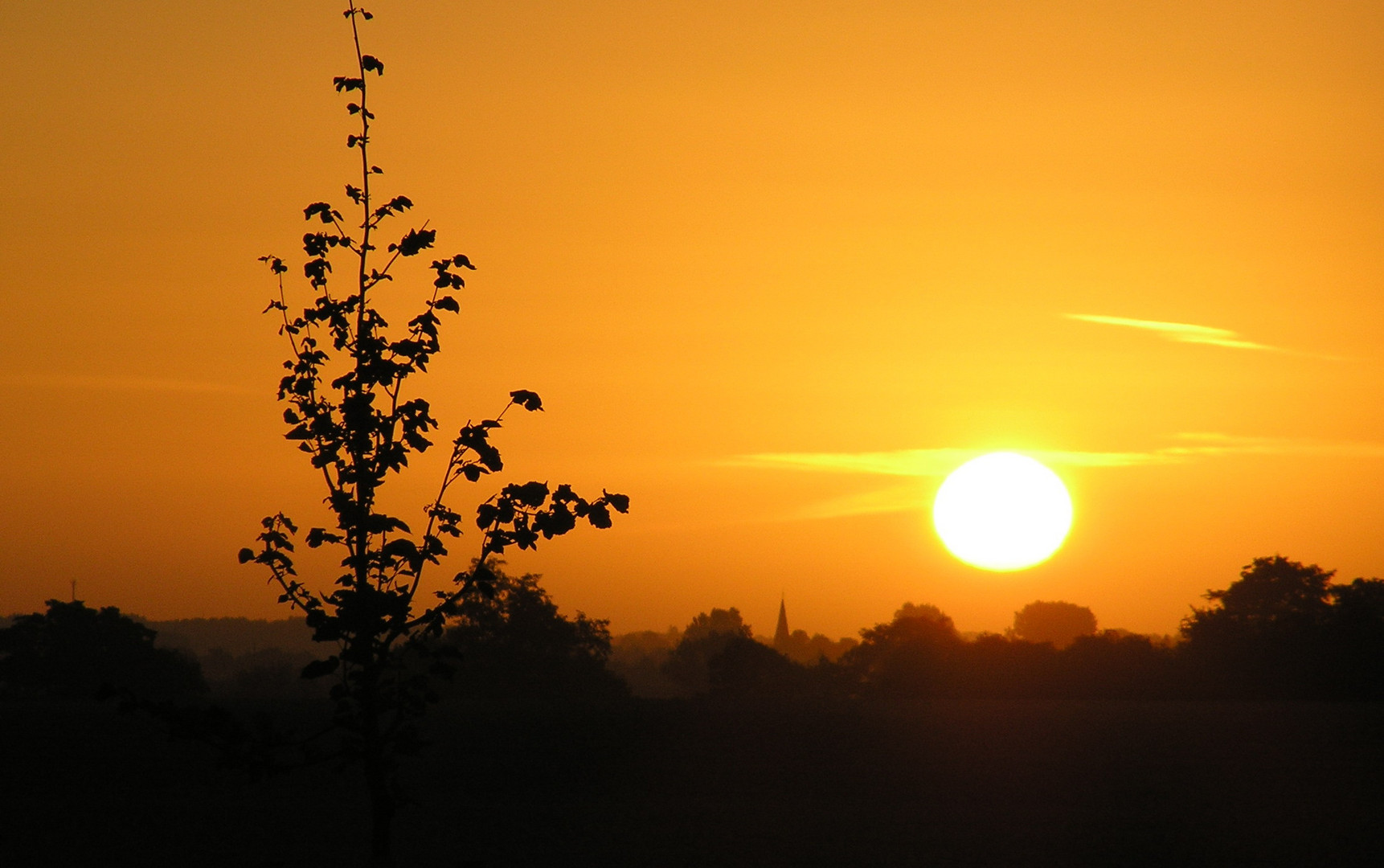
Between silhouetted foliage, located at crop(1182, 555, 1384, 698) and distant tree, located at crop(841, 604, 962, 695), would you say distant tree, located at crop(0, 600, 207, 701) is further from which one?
silhouetted foliage, located at crop(1182, 555, 1384, 698)

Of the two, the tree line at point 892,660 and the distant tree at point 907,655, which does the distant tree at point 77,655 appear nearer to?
the tree line at point 892,660

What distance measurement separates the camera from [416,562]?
9.66 meters

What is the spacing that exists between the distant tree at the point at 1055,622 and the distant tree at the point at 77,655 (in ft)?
267

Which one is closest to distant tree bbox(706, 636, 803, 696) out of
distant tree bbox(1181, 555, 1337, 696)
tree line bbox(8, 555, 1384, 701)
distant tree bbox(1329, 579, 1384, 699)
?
tree line bbox(8, 555, 1384, 701)

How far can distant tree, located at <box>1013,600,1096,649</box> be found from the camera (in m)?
117

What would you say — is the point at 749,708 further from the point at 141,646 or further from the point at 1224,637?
the point at 141,646

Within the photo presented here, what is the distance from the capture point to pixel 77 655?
213ft

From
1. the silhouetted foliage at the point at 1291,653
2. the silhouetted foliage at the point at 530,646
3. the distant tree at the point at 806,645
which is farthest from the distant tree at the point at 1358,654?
the distant tree at the point at 806,645

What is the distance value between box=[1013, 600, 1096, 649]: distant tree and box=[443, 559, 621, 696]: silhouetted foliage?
5776 centimetres

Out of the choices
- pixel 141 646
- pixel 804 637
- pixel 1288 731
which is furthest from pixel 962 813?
pixel 804 637

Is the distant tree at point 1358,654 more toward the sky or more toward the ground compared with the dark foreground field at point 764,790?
more toward the sky

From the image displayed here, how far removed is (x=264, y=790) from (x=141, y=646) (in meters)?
41.8

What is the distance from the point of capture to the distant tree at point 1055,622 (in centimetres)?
11662

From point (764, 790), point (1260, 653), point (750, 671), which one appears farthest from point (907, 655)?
point (764, 790)
